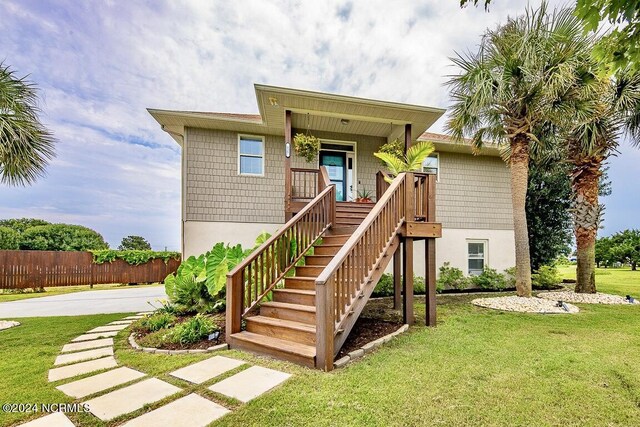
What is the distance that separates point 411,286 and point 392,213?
1287 mm

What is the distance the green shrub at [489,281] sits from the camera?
9.59 metres

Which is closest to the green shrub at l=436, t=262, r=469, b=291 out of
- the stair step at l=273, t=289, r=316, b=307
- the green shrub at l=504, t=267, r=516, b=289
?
the green shrub at l=504, t=267, r=516, b=289

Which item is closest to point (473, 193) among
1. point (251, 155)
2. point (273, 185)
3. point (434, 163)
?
point (434, 163)

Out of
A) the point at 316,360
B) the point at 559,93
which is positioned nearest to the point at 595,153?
the point at 559,93

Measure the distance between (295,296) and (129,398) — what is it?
2.30 m

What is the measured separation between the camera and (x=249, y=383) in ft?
9.52

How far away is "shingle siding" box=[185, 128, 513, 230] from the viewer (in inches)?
326

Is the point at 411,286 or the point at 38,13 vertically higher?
the point at 38,13

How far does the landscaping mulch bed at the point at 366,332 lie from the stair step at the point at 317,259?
1167mm

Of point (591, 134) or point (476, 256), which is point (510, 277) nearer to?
point (476, 256)

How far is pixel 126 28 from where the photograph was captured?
8.27m

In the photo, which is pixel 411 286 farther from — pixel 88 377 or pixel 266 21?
pixel 266 21

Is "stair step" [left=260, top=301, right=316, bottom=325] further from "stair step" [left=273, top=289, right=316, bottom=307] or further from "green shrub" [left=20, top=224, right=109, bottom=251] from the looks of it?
"green shrub" [left=20, top=224, right=109, bottom=251]

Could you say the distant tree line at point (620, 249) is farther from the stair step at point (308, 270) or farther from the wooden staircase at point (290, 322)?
the stair step at point (308, 270)
